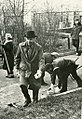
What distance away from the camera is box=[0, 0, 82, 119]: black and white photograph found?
16.5 ft

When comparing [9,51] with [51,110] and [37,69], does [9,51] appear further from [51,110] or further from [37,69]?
[51,110]

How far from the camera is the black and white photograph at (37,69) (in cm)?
504

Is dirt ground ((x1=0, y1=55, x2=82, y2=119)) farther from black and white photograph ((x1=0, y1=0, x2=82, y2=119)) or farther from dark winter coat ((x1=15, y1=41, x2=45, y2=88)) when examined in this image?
dark winter coat ((x1=15, y1=41, x2=45, y2=88))

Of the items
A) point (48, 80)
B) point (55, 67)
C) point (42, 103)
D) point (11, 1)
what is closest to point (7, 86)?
point (48, 80)

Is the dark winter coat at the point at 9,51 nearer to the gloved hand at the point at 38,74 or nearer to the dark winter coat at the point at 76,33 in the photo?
the dark winter coat at the point at 76,33

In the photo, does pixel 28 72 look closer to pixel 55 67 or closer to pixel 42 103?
pixel 42 103

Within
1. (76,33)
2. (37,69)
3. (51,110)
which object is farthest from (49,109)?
(76,33)

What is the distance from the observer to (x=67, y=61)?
6398 mm

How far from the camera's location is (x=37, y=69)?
17.5ft

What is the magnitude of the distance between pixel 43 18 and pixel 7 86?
5123 millimetres

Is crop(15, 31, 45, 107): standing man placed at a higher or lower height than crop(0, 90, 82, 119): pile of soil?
higher

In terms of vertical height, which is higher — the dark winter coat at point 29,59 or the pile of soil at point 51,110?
the dark winter coat at point 29,59

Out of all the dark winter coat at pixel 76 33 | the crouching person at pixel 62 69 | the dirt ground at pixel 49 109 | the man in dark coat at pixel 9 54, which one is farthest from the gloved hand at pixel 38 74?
the dark winter coat at pixel 76 33

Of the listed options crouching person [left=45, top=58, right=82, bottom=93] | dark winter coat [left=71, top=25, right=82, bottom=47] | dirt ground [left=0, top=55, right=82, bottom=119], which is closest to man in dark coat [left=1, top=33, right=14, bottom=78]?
crouching person [left=45, top=58, right=82, bottom=93]
